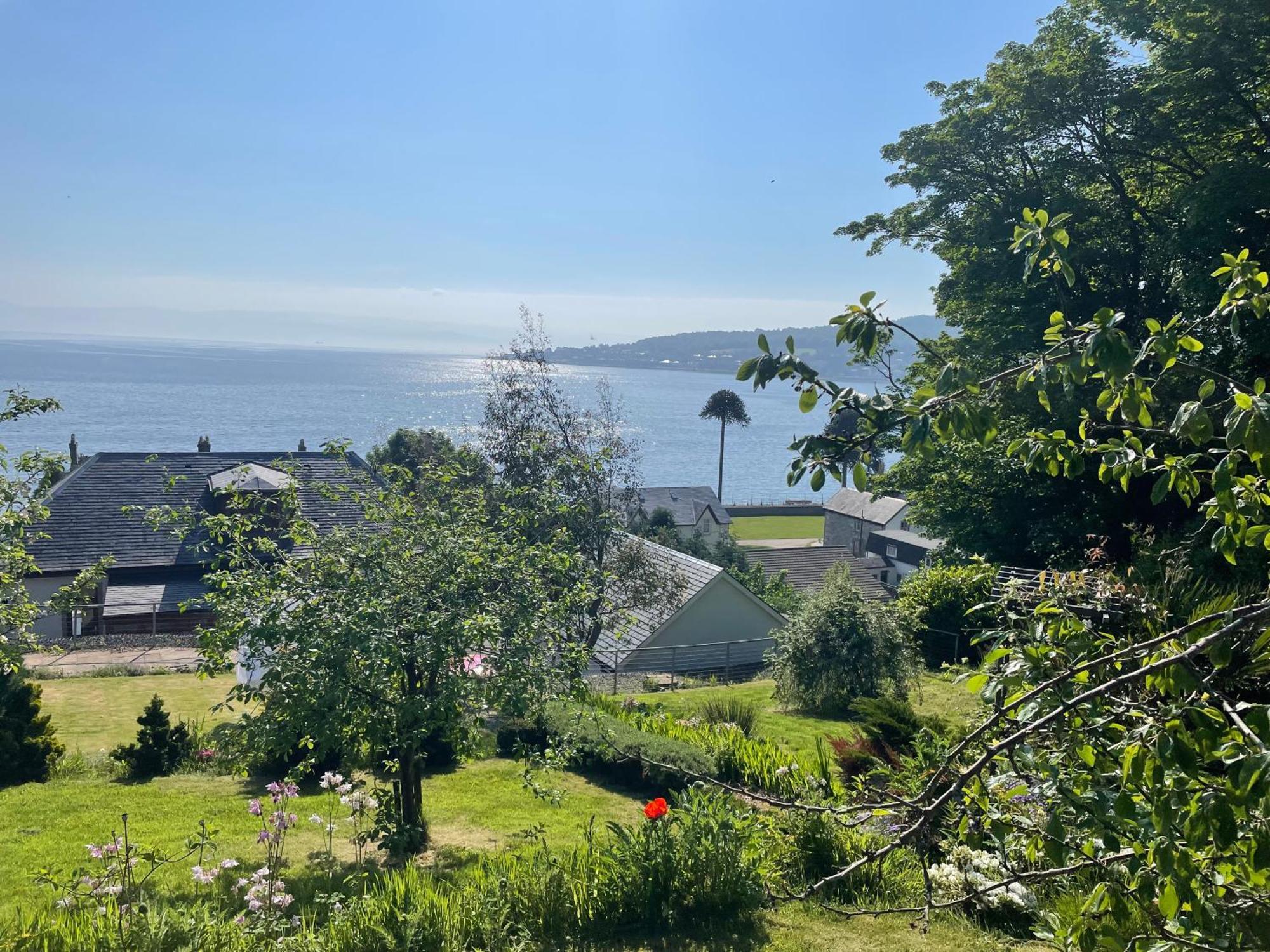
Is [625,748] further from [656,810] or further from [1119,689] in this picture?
[1119,689]

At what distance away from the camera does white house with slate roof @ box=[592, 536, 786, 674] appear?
28688 mm

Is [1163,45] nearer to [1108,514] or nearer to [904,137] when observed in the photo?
[904,137]

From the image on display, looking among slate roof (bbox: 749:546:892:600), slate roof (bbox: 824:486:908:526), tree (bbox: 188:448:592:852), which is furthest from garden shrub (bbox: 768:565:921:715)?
slate roof (bbox: 824:486:908:526)

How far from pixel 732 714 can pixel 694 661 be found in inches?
514

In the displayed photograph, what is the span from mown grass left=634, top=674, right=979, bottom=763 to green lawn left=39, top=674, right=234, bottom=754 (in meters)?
9.46

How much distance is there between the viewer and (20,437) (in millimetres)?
105375

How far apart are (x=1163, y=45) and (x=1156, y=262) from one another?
474 cm

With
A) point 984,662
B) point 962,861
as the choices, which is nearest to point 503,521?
point 962,861

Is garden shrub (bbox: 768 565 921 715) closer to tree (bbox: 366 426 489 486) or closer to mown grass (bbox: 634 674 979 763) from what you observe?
mown grass (bbox: 634 674 979 763)

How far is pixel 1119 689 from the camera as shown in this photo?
2.81m

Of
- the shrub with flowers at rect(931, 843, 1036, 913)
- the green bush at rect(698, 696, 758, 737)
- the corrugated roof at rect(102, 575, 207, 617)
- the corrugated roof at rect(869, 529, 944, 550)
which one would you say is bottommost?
the corrugated roof at rect(869, 529, 944, 550)

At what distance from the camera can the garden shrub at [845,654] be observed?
59.7ft

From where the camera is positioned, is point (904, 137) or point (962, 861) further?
point (904, 137)

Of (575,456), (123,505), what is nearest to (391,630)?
(575,456)
